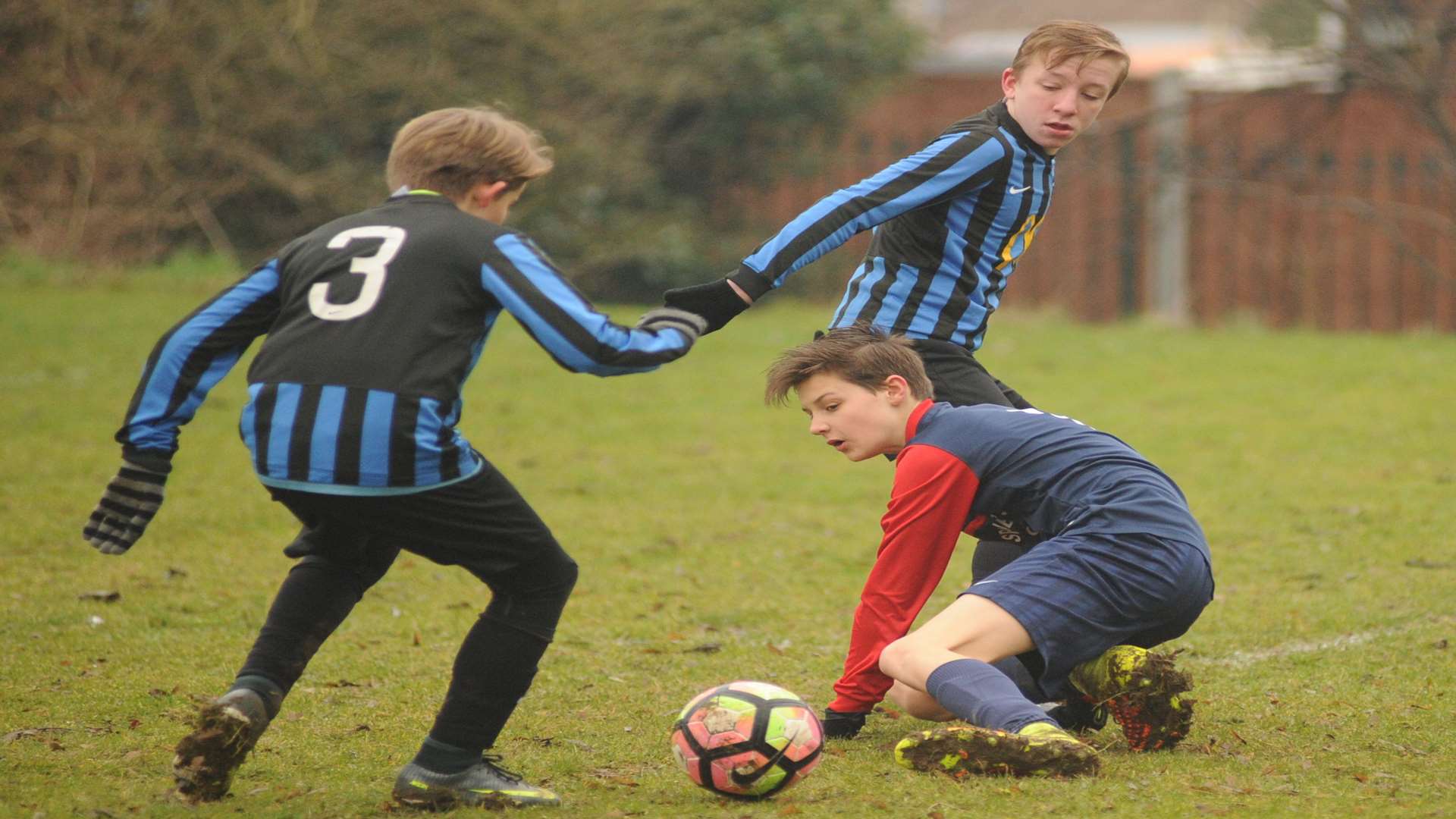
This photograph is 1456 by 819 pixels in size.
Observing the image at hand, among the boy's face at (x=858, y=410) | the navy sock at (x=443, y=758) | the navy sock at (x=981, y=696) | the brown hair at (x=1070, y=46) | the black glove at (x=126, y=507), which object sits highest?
the brown hair at (x=1070, y=46)

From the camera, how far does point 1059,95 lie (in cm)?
425

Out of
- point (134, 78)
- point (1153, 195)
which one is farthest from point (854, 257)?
point (134, 78)

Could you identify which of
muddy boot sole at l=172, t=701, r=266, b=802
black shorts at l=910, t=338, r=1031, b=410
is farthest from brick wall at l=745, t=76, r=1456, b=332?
muddy boot sole at l=172, t=701, r=266, b=802

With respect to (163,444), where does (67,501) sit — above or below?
below

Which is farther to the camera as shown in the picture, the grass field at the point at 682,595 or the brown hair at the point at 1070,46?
the brown hair at the point at 1070,46

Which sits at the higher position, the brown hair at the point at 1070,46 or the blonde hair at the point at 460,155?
the brown hair at the point at 1070,46

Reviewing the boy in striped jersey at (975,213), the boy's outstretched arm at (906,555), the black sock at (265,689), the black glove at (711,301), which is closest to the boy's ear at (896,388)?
the boy's outstretched arm at (906,555)

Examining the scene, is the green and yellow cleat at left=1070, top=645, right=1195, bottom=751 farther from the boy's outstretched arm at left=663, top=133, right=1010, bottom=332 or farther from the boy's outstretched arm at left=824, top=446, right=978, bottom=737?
the boy's outstretched arm at left=663, top=133, right=1010, bottom=332

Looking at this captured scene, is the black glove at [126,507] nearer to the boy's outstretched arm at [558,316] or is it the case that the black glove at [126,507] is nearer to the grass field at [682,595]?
the grass field at [682,595]

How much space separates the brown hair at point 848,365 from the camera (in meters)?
3.98

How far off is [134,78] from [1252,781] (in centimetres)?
1270

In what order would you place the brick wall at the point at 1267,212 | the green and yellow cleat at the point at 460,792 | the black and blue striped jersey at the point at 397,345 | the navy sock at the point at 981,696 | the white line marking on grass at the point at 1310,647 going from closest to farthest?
the black and blue striped jersey at the point at 397,345 < the green and yellow cleat at the point at 460,792 < the navy sock at the point at 981,696 < the white line marking on grass at the point at 1310,647 < the brick wall at the point at 1267,212

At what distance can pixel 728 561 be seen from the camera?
6566 mm

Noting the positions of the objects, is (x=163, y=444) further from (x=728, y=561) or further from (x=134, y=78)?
(x=134, y=78)
